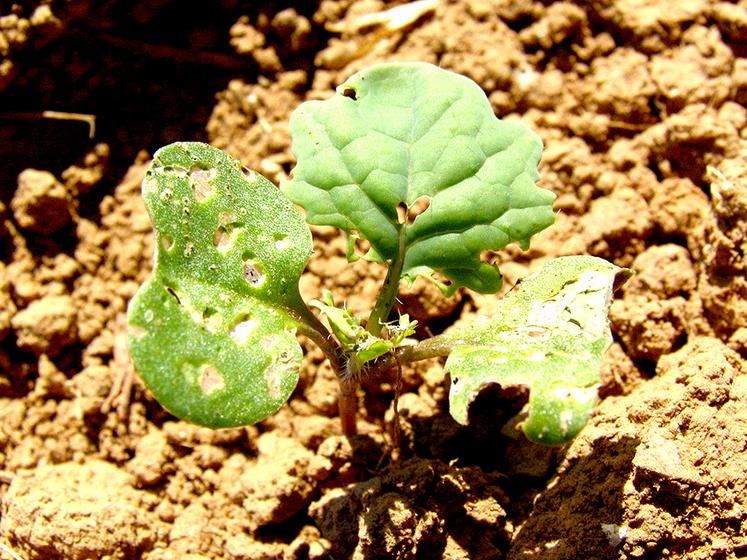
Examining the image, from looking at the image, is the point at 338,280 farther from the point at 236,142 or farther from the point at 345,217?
the point at 236,142

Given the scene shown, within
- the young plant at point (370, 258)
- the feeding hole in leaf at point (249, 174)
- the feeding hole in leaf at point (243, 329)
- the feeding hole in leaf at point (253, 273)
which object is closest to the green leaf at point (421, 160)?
the young plant at point (370, 258)

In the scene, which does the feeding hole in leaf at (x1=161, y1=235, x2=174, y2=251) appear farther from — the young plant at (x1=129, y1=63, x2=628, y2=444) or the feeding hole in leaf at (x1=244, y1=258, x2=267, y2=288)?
the feeding hole in leaf at (x1=244, y1=258, x2=267, y2=288)

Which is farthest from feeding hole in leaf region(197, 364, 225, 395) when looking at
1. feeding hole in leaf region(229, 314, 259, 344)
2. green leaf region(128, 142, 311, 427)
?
feeding hole in leaf region(229, 314, 259, 344)

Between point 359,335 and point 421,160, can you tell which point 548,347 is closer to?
point 359,335

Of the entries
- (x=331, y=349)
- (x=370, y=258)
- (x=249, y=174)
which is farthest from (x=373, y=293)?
(x=249, y=174)

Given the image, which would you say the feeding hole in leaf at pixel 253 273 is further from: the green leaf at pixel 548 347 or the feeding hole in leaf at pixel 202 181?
the green leaf at pixel 548 347
